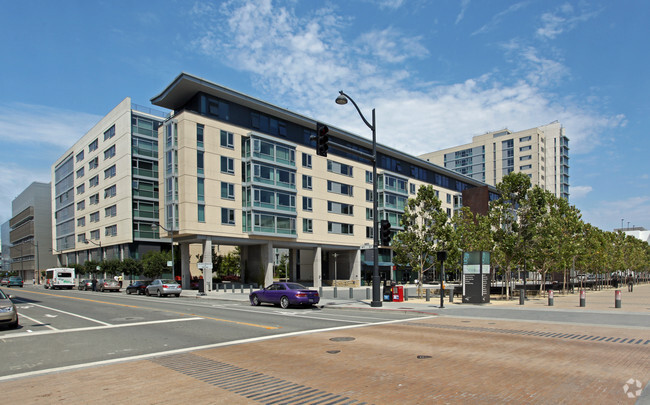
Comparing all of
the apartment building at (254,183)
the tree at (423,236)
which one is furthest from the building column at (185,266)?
the tree at (423,236)

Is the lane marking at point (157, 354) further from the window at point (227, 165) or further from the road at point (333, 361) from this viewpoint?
the window at point (227, 165)

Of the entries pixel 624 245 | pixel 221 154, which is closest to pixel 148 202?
pixel 221 154

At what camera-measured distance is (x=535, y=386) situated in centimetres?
712

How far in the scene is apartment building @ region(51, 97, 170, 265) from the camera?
192ft

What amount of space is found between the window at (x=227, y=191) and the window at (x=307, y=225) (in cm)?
→ 1061

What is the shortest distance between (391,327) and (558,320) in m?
6.70

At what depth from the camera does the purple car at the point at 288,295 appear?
2258 centimetres

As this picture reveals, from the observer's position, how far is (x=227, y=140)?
46.9 metres

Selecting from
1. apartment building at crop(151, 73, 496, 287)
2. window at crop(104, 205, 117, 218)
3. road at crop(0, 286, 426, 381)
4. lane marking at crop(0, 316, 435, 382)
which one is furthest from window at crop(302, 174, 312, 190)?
lane marking at crop(0, 316, 435, 382)

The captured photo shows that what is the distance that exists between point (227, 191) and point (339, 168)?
18423mm

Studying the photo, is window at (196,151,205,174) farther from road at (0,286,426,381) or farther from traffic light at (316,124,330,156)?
traffic light at (316,124,330,156)

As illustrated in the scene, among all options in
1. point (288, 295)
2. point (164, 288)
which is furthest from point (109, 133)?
point (288, 295)

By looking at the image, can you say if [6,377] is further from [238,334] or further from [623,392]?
[623,392]

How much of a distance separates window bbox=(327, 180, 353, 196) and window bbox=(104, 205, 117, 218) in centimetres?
3075
